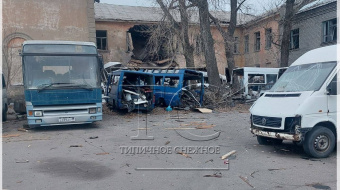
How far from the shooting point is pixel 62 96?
1017 centimetres

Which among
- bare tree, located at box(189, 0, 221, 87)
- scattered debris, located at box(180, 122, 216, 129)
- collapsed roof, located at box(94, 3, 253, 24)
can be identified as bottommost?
scattered debris, located at box(180, 122, 216, 129)

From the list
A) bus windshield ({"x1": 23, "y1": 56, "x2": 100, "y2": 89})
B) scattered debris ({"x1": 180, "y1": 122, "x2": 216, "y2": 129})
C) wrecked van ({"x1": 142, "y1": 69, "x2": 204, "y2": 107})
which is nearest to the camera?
bus windshield ({"x1": 23, "y1": 56, "x2": 100, "y2": 89})

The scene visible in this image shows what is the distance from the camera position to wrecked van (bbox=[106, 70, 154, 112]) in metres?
14.0

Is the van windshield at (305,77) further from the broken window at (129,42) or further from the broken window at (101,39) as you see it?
the broken window at (101,39)

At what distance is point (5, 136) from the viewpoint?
993cm

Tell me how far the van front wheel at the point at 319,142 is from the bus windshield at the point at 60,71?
678 cm

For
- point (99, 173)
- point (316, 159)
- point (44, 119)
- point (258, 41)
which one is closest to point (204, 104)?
point (44, 119)

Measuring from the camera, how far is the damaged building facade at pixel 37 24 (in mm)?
19859

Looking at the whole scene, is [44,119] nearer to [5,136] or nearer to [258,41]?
[5,136]

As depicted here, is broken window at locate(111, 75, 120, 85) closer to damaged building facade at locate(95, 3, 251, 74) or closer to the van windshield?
the van windshield

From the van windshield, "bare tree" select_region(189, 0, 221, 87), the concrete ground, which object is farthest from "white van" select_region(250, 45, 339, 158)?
"bare tree" select_region(189, 0, 221, 87)

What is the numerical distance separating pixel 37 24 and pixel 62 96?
12.4m

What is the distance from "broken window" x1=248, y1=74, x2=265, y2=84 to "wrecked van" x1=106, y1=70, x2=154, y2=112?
7.48 metres

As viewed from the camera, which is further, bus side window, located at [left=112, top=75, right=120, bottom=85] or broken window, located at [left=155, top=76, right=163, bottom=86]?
broken window, located at [left=155, top=76, right=163, bottom=86]
